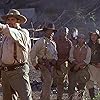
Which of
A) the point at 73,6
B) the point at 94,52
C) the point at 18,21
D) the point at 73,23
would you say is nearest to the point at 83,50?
the point at 94,52

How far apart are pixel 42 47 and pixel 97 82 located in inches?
84.1

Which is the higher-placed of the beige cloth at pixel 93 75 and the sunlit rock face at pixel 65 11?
the sunlit rock face at pixel 65 11

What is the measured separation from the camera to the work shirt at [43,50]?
8.66m

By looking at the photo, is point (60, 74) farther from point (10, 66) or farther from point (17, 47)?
point (17, 47)

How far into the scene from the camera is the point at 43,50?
871 cm

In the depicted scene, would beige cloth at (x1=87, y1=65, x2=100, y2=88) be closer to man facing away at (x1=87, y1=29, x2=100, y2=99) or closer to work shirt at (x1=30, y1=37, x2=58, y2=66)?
man facing away at (x1=87, y1=29, x2=100, y2=99)

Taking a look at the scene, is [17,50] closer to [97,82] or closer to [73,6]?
[97,82]

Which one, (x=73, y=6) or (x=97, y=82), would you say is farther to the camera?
(x=73, y=6)

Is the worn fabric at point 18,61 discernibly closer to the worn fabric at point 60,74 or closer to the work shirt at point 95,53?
the worn fabric at point 60,74

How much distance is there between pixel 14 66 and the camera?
6926 mm

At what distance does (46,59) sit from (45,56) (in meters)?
0.07

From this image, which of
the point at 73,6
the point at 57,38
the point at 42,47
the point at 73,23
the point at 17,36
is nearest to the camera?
the point at 17,36

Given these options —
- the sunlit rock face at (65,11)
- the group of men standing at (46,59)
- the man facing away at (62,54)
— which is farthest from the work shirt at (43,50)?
the sunlit rock face at (65,11)

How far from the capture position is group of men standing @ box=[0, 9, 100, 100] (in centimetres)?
686
